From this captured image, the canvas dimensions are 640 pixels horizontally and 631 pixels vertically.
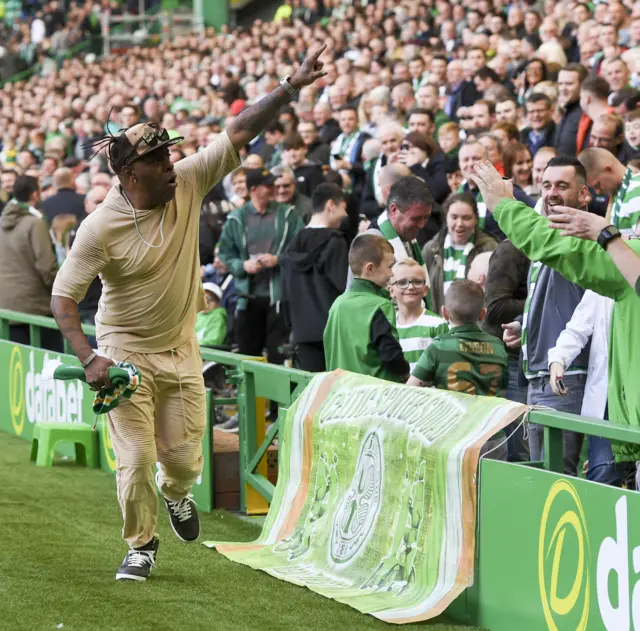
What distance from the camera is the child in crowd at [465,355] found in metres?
6.45

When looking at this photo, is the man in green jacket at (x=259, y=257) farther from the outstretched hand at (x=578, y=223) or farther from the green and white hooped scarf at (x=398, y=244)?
the outstretched hand at (x=578, y=223)

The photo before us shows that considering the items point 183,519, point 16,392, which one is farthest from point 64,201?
point 183,519

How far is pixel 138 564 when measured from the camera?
21.0 feet

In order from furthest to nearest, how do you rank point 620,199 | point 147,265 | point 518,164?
point 518,164 → point 620,199 → point 147,265

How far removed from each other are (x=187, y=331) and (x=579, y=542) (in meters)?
2.35

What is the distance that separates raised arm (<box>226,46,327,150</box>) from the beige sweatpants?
1051 mm

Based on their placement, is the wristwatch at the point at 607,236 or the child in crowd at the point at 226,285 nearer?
the wristwatch at the point at 607,236

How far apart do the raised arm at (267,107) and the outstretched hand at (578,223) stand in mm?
1492

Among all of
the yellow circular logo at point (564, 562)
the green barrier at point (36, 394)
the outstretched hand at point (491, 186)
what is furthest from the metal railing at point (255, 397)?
the yellow circular logo at point (564, 562)

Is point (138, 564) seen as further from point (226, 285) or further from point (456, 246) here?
point (226, 285)

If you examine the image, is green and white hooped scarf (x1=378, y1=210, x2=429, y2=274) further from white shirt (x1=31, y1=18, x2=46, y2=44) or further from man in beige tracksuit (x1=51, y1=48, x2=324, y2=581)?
white shirt (x1=31, y1=18, x2=46, y2=44)

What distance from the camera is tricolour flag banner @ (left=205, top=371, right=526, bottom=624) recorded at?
5.72m

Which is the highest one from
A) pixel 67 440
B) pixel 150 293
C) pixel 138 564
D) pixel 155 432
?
pixel 150 293

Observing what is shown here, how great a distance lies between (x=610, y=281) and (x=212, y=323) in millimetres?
6885
